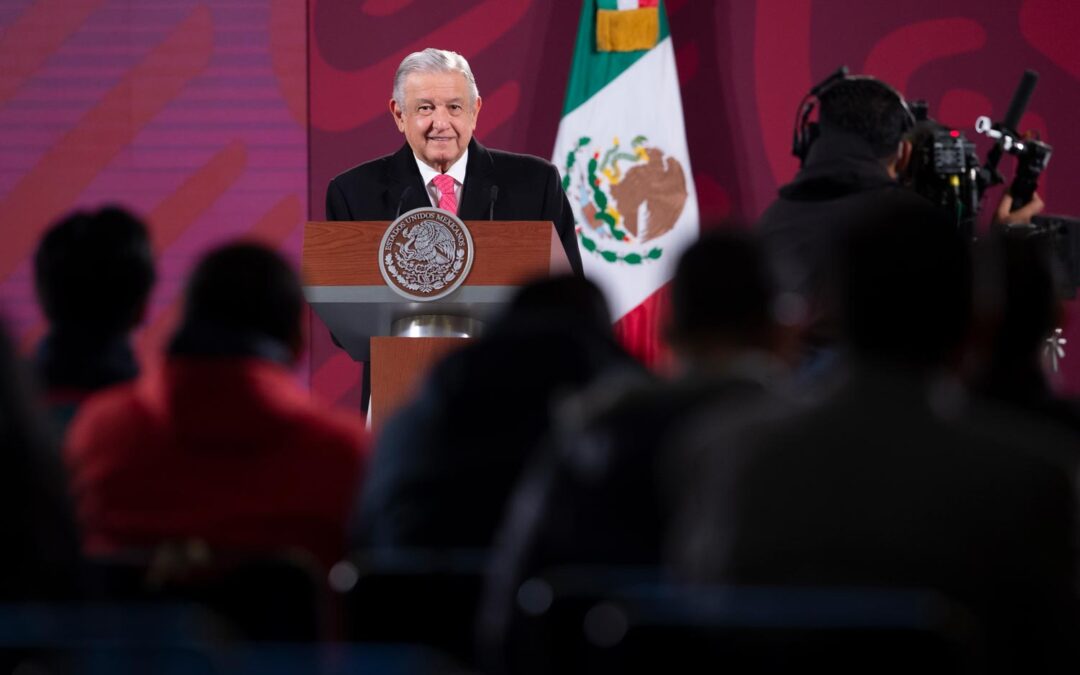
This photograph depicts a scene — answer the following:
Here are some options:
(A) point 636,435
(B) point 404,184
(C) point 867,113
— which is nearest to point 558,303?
(A) point 636,435

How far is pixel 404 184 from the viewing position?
166 inches

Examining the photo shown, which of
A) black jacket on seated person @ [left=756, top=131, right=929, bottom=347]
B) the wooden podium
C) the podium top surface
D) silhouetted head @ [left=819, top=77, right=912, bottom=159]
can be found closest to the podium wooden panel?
the wooden podium

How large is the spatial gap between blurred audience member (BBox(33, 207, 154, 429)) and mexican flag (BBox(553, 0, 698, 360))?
3.30 metres

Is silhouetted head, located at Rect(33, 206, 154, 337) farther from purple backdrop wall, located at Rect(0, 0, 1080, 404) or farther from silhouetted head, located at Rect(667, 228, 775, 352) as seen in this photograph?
purple backdrop wall, located at Rect(0, 0, 1080, 404)

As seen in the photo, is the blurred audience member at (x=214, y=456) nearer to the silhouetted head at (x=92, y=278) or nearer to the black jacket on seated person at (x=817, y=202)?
the silhouetted head at (x=92, y=278)

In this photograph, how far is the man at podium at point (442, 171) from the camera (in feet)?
13.7

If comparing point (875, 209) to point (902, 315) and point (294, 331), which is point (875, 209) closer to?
point (902, 315)

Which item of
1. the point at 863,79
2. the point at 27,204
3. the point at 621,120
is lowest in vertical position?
the point at 27,204

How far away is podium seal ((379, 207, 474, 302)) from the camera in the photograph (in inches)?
125

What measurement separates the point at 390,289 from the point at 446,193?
1.06 m

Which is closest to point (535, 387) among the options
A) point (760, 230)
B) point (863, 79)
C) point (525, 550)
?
point (525, 550)

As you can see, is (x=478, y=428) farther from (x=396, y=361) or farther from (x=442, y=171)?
(x=442, y=171)

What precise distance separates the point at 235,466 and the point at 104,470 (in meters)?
0.17

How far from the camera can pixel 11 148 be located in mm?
5812
